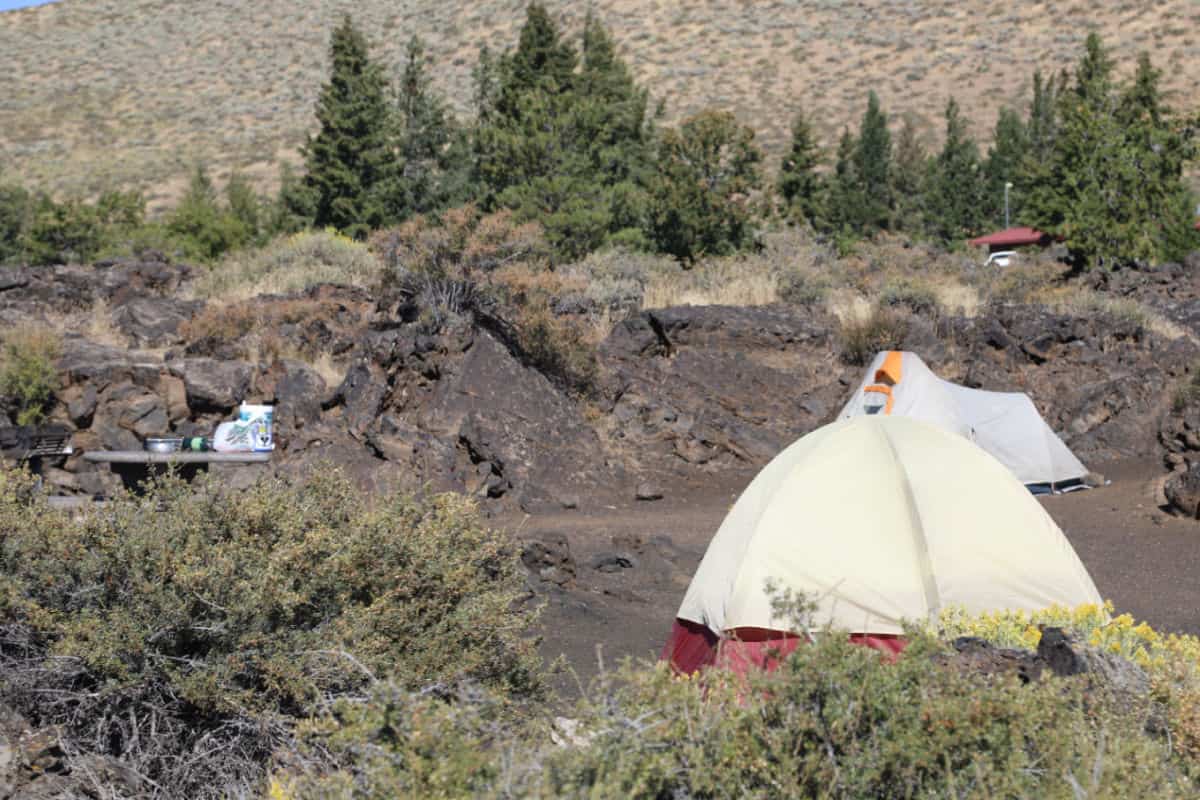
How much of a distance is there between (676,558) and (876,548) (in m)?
4.22

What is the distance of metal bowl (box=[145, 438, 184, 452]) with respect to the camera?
543 inches

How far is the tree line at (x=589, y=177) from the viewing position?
2314cm

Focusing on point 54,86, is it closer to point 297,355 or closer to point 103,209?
point 103,209

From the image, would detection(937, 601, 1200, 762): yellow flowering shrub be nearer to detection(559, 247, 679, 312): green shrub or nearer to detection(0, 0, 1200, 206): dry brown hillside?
detection(559, 247, 679, 312): green shrub

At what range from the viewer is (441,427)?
1444 centimetres

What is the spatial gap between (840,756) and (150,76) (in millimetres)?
58237

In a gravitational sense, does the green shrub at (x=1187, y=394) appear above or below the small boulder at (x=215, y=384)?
below

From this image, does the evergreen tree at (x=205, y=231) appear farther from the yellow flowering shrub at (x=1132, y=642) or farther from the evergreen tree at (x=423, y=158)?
the yellow flowering shrub at (x=1132, y=642)

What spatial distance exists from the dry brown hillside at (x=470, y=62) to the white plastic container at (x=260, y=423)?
3204 centimetres

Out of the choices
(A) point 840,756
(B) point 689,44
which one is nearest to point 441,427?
(A) point 840,756

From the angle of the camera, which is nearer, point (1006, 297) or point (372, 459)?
point (372, 459)

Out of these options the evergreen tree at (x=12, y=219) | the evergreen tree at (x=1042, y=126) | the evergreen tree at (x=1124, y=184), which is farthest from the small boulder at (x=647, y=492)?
the evergreen tree at (x=1042, y=126)

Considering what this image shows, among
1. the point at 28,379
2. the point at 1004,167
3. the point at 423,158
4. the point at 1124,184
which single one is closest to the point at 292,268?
the point at 28,379

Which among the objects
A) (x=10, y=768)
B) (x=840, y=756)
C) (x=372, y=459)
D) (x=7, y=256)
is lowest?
(x=7, y=256)
